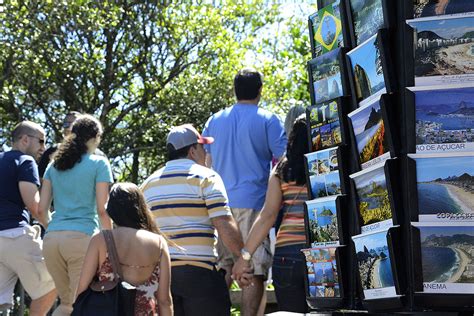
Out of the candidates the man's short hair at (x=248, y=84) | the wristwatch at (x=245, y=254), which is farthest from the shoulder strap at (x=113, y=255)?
the man's short hair at (x=248, y=84)

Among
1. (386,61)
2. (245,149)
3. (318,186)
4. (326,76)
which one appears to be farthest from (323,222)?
(245,149)

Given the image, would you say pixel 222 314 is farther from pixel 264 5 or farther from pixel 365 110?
pixel 264 5

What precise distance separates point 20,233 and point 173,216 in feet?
8.44

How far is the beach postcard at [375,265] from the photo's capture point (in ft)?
14.0

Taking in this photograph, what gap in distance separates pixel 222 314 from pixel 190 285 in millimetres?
295

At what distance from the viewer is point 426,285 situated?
4.12 m

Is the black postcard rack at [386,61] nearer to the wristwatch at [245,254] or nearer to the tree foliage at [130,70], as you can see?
A: the wristwatch at [245,254]

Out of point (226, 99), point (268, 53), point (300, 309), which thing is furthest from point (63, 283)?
point (268, 53)

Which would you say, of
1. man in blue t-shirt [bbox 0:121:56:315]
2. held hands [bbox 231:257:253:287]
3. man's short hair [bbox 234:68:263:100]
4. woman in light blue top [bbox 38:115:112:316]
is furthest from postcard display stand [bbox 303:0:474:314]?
man in blue t-shirt [bbox 0:121:56:315]

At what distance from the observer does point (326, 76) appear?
491cm

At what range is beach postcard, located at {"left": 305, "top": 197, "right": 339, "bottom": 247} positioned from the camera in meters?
4.89

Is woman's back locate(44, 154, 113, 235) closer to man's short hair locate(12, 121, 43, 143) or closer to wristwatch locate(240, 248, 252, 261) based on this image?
man's short hair locate(12, 121, 43, 143)

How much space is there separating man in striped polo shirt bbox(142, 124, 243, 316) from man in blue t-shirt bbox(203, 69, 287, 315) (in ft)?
4.36

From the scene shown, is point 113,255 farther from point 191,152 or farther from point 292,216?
point 292,216
